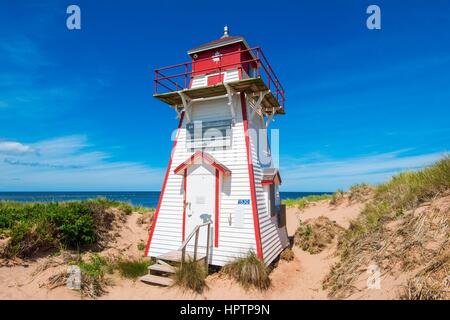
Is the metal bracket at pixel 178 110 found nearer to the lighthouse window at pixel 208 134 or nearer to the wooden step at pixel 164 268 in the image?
the lighthouse window at pixel 208 134

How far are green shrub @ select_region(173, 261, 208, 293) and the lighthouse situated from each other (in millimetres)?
707

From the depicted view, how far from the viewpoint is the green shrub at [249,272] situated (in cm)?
838

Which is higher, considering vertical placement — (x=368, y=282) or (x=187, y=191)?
(x=187, y=191)

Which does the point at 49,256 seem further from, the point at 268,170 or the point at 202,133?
the point at 268,170

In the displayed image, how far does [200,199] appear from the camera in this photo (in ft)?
34.7

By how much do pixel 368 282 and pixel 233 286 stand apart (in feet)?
13.3

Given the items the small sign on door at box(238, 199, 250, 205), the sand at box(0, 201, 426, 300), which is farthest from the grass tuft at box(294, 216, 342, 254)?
the small sign on door at box(238, 199, 250, 205)

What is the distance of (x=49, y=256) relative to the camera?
10.3m

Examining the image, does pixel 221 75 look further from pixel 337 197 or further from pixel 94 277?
pixel 337 197

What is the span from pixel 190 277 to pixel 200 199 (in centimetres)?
329

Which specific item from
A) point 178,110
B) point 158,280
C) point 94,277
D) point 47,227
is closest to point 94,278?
point 94,277

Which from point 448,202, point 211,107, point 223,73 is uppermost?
point 223,73
